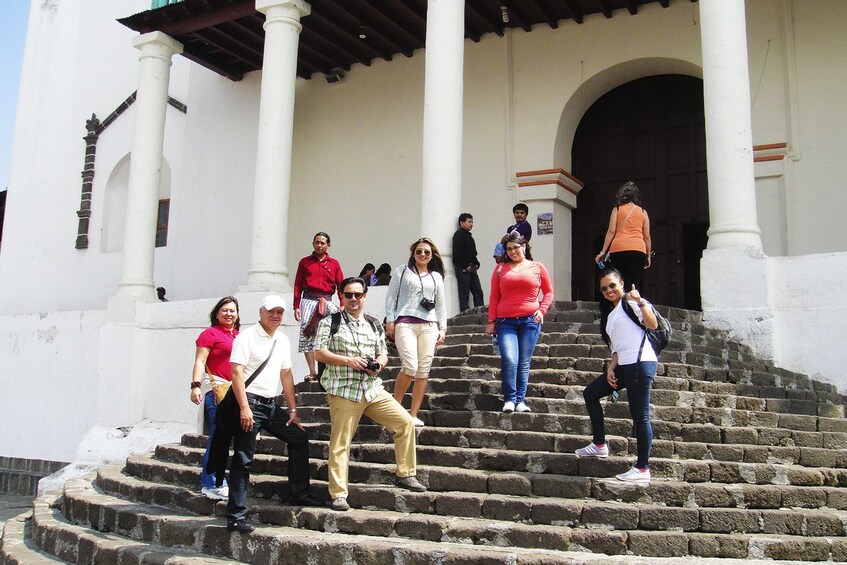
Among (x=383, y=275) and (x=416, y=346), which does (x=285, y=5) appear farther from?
(x=416, y=346)

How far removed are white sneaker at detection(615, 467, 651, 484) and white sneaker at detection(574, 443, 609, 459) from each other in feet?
0.95

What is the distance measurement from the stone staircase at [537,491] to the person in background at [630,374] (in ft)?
0.45

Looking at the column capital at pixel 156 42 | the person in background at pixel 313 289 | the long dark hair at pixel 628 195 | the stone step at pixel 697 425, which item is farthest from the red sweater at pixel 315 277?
the column capital at pixel 156 42

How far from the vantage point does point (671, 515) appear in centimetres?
465

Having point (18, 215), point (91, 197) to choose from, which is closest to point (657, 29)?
point (91, 197)

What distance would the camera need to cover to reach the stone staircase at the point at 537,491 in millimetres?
4598

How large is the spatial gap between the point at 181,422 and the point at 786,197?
28.0ft

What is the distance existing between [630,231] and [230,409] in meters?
3.94

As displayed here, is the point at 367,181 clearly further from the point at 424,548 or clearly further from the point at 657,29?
the point at 424,548

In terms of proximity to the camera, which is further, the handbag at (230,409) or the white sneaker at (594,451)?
the white sneaker at (594,451)

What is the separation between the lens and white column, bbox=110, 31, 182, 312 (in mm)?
11945

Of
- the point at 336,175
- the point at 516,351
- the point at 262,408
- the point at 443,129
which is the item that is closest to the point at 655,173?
the point at 443,129

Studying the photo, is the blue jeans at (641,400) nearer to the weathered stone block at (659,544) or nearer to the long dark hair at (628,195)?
the weathered stone block at (659,544)

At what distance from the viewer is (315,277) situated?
7.70 m
